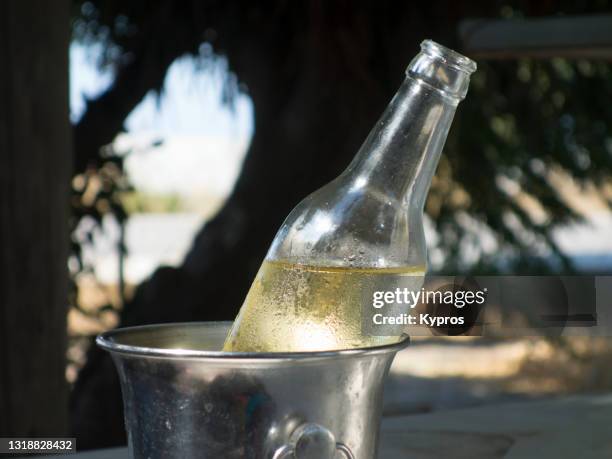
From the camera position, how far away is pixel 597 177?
8.32 feet

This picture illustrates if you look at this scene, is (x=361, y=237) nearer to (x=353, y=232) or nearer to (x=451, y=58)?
(x=353, y=232)

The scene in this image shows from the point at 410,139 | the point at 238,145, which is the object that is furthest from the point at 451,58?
the point at 238,145

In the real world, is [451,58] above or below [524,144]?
above

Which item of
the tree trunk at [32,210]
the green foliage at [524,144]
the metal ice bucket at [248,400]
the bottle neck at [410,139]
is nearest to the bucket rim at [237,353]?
the metal ice bucket at [248,400]

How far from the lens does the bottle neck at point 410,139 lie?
65 cm

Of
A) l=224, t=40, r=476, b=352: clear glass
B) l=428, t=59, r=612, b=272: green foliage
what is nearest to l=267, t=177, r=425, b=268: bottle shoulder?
l=224, t=40, r=476, b=352: clear glass

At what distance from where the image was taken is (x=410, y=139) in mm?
655

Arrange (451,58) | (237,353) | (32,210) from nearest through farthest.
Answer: (237,353)
(451,58)
(32,210)

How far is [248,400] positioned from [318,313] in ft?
0.40

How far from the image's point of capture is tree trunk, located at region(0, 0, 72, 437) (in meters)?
1.16

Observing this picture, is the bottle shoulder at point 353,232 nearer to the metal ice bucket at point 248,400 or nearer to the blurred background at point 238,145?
the metal ice bucket at point 248,400

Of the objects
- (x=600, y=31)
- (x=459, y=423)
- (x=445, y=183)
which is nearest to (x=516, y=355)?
(x=445, y=183)

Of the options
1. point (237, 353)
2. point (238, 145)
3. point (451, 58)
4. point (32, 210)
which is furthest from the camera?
point (238, 145)

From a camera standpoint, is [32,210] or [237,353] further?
[32,210]
